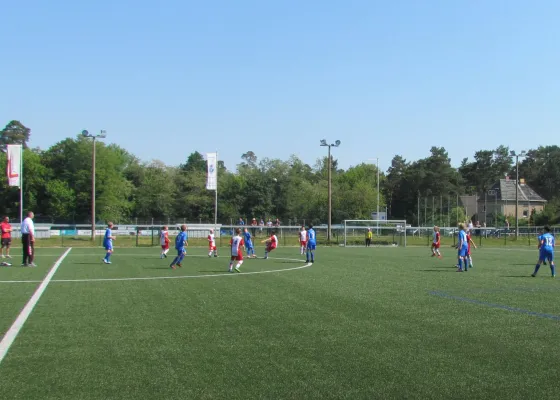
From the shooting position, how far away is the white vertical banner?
47.2m

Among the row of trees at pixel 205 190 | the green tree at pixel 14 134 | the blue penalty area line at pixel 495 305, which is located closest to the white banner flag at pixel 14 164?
the row of trees at pixel 205 190

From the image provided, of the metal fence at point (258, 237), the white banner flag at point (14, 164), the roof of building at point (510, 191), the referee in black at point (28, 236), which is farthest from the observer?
the roof of building at point (510, 191)

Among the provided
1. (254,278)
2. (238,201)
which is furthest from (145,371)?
(238,201)

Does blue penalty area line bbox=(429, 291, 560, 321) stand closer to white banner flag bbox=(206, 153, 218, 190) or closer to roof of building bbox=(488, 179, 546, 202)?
white banner flag bbox=(206, 153, 218, 190)

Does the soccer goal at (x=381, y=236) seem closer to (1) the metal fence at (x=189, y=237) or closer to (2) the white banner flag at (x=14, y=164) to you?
(1) the metal fence at (x=189, y=237)

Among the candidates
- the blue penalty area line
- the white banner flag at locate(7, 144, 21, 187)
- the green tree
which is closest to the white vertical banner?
the white banner flag at locate(7, 144, 21, 187)

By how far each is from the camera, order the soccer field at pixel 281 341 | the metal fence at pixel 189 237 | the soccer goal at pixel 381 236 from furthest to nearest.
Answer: the soccer goal at pixel 381 236
the metal fence at pixel 189 237
the soccer field at pixel 281 341

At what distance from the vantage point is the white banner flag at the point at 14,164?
4719cm

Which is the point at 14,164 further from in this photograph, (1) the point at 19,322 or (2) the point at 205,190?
(2) the point at 205,190

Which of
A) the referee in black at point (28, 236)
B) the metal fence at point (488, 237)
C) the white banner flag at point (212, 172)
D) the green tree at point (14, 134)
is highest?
the green tree at point (14, 134)

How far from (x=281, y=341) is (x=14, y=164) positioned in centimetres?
4551

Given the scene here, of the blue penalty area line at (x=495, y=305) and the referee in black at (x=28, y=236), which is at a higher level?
the referee in black at (x=28, y=236)

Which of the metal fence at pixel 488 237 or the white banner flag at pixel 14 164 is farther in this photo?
the metal fence at pixel 488 237

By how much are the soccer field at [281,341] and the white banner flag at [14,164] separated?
35.2 m
